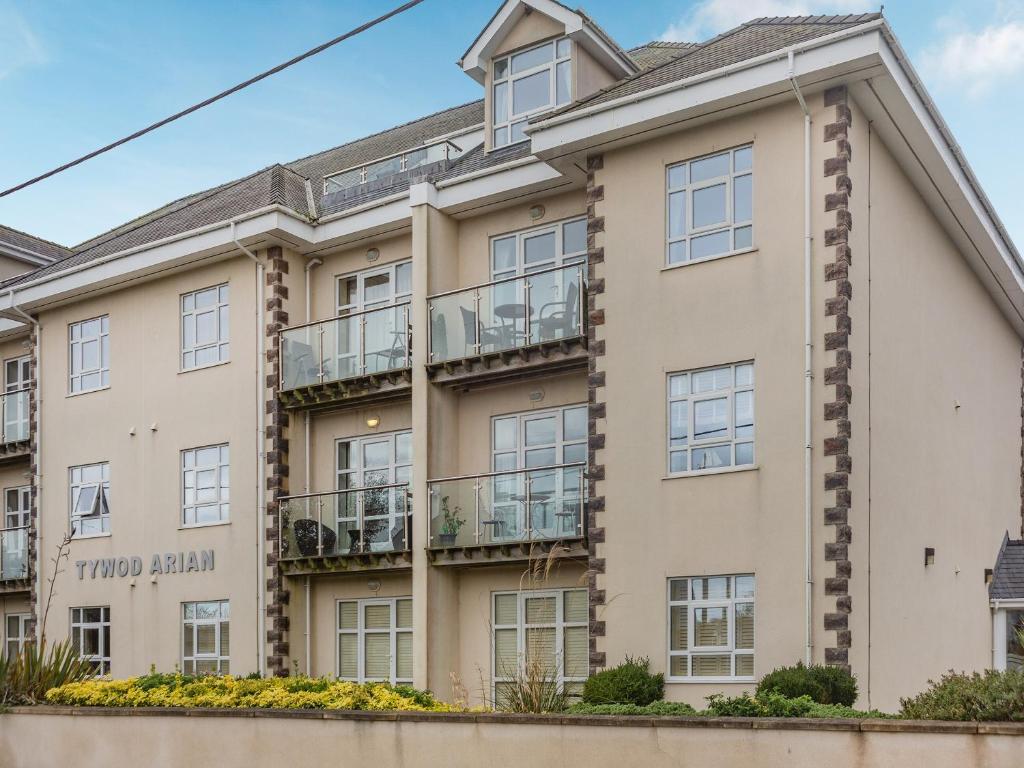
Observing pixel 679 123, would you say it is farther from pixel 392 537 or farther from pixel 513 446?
pixel 392 537

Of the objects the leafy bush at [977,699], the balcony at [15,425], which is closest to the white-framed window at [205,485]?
the balcony at [15,425]

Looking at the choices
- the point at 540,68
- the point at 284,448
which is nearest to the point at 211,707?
the point at 284,448

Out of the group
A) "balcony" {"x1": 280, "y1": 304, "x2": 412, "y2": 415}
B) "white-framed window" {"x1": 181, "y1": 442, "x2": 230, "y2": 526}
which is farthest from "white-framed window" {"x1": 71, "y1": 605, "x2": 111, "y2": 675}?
"balcony" {"x1": 280, "y1": 304, "x2": 412, "y2": 415}

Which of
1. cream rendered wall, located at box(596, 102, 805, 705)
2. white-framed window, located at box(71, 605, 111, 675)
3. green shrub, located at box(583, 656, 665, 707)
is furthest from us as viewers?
white-framed window, located at box(71, 605, 111, 675)

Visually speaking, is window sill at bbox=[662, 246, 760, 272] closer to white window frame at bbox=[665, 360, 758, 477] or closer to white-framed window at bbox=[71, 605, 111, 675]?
white window frame at bbox=[665, 360, 758, 477]

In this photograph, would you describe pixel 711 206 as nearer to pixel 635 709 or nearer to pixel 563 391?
pixel 563 391

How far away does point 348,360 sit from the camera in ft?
73.0

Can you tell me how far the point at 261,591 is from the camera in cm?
2262

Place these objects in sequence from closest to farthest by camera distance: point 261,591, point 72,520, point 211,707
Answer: point 211,707 → point 261,591 → point 72,520

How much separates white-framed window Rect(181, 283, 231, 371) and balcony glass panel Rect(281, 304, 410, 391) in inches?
62.9

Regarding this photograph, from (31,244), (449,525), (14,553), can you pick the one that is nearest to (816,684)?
(449,525)

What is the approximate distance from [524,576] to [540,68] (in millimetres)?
8157

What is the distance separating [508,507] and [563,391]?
6.84 feet

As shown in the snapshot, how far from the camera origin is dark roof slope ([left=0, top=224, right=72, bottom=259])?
32.7 metres
